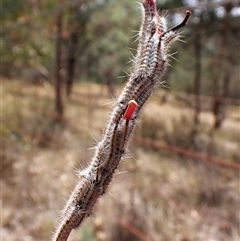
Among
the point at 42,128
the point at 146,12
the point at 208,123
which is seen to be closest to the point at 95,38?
the point at 208,123

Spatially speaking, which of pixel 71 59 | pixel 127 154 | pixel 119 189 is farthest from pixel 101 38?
pixel 127 154

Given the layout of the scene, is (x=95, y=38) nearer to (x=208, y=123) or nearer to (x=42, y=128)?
(x=208, y=123)

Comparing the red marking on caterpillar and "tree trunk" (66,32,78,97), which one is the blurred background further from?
"tree trunk" (66,32,78,97)

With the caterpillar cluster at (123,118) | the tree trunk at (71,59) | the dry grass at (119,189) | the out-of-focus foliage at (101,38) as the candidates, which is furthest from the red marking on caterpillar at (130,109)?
the tree trunk at (71,59)

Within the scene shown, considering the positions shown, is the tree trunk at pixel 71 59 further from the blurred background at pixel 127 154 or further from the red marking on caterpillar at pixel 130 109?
the red marking on caterpillar at pixel 130 109

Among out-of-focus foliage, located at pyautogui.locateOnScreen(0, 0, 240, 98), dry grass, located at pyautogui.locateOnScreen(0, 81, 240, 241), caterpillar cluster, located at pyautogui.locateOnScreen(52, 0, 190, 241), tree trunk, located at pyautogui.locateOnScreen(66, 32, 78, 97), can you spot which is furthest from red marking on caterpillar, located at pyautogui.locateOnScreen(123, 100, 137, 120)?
tree trunk, located at pyautogui.locateOnScreen(66, 32, 78, 97)

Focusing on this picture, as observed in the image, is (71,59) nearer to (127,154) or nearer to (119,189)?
(119,189)

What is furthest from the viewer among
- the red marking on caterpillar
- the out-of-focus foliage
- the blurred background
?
the out-of-focus foliage
